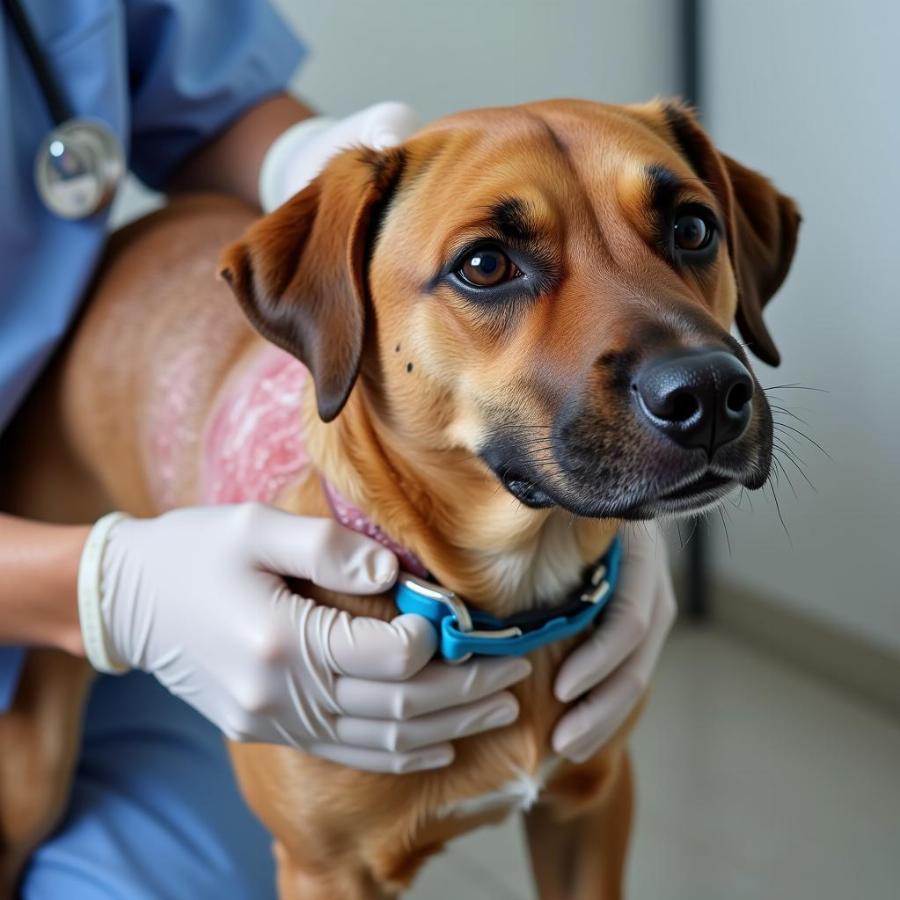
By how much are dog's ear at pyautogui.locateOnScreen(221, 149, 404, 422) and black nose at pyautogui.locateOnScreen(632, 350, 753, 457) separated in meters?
0.29

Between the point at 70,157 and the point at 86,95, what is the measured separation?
0.38 ft

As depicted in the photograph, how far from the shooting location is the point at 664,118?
1150mm

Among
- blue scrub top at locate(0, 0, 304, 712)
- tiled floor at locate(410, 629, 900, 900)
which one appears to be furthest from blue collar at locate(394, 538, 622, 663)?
tiled floor at locate(410, 629, 900, 900)

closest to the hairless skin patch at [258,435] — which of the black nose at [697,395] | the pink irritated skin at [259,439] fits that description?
the pink irritated skin at [259,439]

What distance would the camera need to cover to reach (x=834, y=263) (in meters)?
1.75

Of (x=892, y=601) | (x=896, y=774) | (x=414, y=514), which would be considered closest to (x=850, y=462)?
(x=892, y=601)

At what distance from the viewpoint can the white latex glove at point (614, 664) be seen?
→ 1154 mm

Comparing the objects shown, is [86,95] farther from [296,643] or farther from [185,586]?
Answer: [296,643]

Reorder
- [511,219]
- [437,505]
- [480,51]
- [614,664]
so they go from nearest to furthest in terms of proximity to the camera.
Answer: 1. [511,219]
2. [437,505]
3. [614,664]
4. [480,51]

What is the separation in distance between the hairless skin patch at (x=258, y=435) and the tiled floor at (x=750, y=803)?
881 millimetres

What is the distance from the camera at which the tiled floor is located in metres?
1.69

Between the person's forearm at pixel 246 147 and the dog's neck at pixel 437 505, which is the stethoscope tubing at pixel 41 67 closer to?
the person's forearm at pixel 246 147

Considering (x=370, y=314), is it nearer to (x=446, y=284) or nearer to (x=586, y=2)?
(x=446, y=284)

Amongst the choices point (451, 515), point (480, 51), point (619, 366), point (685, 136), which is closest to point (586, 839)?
point (451, 515)
